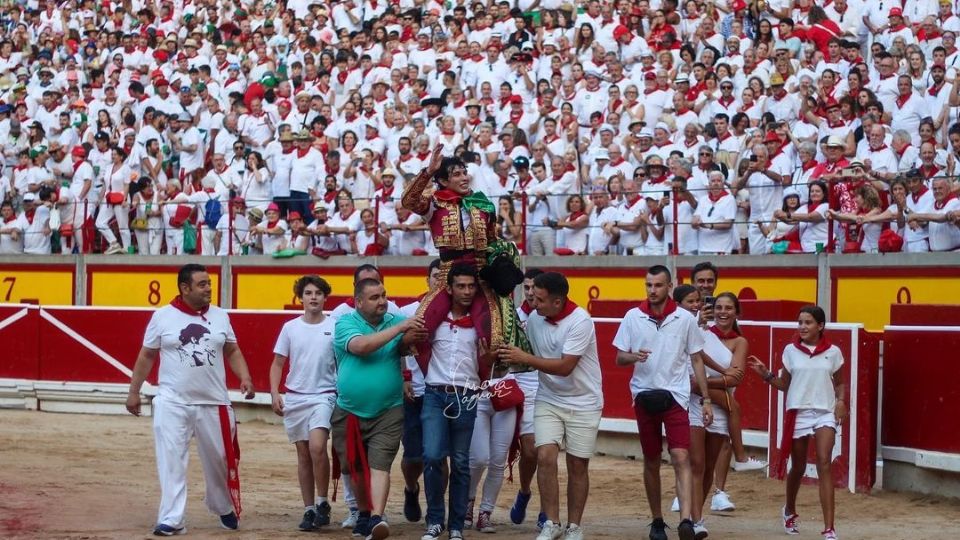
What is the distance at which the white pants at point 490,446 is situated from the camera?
33.6 ft

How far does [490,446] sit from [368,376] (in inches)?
44.4

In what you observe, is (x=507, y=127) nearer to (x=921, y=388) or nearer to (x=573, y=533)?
(x=921, y=388)

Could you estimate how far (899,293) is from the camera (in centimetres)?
1634

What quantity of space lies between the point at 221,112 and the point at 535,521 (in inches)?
563

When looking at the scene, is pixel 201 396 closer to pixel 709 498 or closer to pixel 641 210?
pixel 709 498

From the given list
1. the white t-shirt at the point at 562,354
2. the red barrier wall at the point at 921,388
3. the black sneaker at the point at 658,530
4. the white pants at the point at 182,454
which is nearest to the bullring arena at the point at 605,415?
the red barrier wall at the point at 921,388

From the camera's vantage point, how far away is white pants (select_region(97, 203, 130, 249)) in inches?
915

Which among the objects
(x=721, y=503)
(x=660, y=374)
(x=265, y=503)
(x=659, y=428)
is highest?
(x=660, y=374)

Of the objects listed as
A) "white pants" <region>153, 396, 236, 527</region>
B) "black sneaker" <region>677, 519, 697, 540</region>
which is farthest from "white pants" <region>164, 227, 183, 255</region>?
"black sneaker" <region>677, 519, 697, 540</region>

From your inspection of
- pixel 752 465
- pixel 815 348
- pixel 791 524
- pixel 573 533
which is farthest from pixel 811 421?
pixel 752 465

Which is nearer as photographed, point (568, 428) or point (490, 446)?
point (568, 428)

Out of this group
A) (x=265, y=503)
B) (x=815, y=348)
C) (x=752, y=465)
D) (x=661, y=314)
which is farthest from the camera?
(x=752, y=465)

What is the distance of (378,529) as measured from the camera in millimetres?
9180

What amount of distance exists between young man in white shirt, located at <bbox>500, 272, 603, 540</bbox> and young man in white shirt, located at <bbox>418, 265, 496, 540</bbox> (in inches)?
11.3
